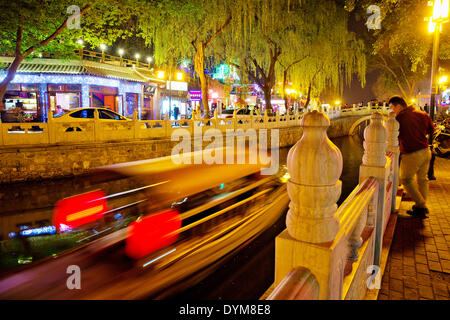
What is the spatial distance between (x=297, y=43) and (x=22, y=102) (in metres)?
17.0

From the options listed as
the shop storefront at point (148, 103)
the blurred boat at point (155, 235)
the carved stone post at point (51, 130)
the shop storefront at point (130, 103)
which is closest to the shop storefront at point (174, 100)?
the shop storefront at point (148, 103)

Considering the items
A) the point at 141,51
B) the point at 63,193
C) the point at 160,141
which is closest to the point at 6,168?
the point at 63,193

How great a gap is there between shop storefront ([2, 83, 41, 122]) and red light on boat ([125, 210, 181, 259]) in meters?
15.2

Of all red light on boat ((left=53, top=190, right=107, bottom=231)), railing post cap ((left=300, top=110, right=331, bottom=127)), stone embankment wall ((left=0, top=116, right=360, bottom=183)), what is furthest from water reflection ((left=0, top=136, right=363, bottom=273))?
railing post cap ((left=300, top=110, right=331, bottom=127))

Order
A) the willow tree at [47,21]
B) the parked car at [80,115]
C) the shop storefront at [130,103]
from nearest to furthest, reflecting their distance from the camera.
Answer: the willow tree at [47,21], the parked car at [80,115], the shop storefront at [130,103]

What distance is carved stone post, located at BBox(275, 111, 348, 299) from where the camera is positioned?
4.99 ft

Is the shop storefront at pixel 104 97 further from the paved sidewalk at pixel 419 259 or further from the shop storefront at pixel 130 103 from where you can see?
the paved sidewalk at pixel 419 259

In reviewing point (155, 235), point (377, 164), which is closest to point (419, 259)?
point (377, 164)

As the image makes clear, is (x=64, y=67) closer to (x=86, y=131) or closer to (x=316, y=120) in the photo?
(x=86, y=131)

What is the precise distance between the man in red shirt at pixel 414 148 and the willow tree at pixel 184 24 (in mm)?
11916

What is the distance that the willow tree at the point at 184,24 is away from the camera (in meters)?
14.4

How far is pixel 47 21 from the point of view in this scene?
460 inches

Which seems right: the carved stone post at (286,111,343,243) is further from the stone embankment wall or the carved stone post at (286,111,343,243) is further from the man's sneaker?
the stone embankment wall
